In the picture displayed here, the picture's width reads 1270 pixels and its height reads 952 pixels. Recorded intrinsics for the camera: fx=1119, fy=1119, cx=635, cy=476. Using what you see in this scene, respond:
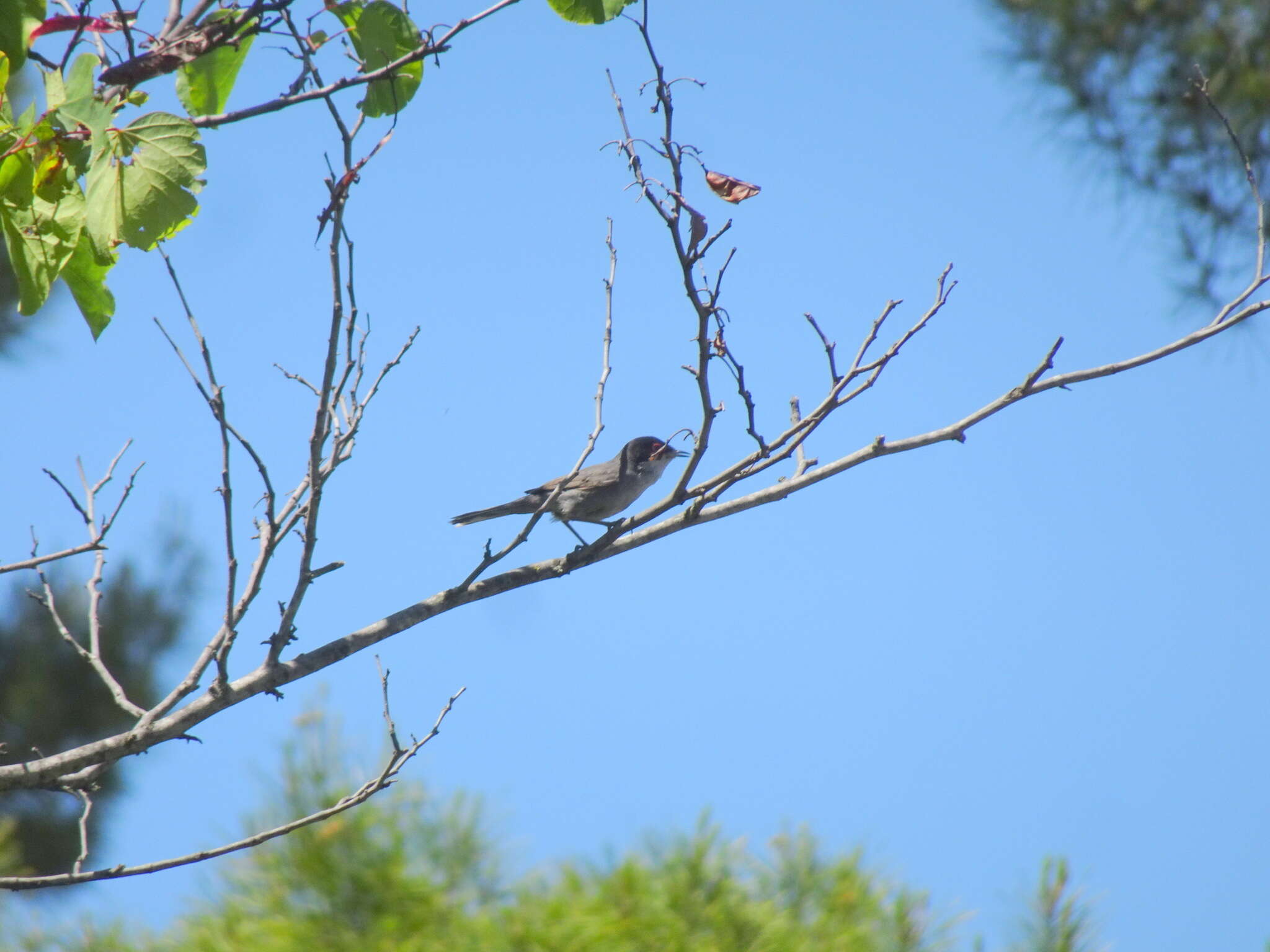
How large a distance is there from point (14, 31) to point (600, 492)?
4.38 m

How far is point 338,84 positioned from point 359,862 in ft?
11.4

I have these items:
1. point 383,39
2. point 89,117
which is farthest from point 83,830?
point 383,39

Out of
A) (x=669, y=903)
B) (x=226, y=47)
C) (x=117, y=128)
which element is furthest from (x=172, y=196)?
(x=669, y=903)

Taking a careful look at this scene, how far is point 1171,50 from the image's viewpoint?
Answer: 7.39 meters

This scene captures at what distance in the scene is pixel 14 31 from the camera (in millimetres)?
2371

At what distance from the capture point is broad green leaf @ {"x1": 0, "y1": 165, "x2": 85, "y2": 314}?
8.21 feet

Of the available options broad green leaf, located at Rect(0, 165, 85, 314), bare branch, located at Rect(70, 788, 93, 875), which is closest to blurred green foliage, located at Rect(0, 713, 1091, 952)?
bare branch, located at Rect(70, 788, 93, 875)

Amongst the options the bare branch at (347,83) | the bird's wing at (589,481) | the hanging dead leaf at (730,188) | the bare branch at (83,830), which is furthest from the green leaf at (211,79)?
the bird's wing at (589,481)

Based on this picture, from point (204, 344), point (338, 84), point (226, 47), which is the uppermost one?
point (226, 47)

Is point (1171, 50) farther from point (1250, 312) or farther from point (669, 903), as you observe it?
point (669, 903)

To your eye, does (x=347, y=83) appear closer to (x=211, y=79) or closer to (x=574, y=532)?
(x=211, y=79)

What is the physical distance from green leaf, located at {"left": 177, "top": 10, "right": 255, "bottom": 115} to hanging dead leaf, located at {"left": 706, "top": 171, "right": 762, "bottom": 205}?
4.06 feet

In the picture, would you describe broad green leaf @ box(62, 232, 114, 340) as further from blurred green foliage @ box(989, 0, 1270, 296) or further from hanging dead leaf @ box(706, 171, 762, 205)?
blurred green foliage @ box(989, 0, 1270, 296)

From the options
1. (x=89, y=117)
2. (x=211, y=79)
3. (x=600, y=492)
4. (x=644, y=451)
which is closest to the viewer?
(x=89, y=117)
